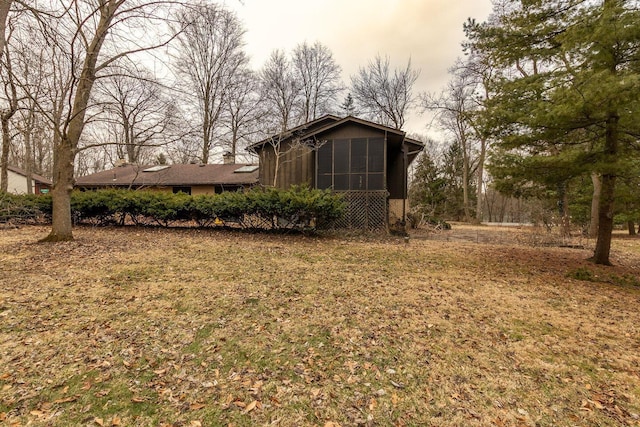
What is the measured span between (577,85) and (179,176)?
2133 cm

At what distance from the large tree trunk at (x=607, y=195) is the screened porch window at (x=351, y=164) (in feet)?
22.7

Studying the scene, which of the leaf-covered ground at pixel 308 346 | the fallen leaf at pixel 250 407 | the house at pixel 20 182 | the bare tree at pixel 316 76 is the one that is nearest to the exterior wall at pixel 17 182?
the house at pixel 20 182

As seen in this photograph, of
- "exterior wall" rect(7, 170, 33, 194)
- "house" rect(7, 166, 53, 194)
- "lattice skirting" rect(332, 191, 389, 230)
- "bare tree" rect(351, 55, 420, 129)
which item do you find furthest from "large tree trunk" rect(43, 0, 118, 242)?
"exterior wall" rect(7, 170, 33, 194)

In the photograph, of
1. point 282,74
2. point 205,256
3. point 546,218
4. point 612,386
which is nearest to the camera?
point 612,386

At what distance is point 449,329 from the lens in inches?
147

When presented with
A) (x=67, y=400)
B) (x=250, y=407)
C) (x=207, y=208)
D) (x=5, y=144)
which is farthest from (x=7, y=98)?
(x=250, y=407)

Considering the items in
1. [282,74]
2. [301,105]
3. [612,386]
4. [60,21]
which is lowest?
[612,386]

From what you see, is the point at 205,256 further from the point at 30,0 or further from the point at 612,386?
the point at 612,386

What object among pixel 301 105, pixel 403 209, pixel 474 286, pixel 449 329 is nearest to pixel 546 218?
pixel 403 209

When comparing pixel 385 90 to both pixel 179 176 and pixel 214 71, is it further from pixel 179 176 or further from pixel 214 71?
pixel 179 176

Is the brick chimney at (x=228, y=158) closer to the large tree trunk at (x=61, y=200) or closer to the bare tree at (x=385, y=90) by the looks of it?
the bare tree at (x=385, y=90)

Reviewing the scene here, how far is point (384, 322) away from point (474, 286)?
275 centimetres

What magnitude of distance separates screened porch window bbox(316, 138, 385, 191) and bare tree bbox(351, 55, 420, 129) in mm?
14593

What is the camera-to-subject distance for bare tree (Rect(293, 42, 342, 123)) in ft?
85.4
